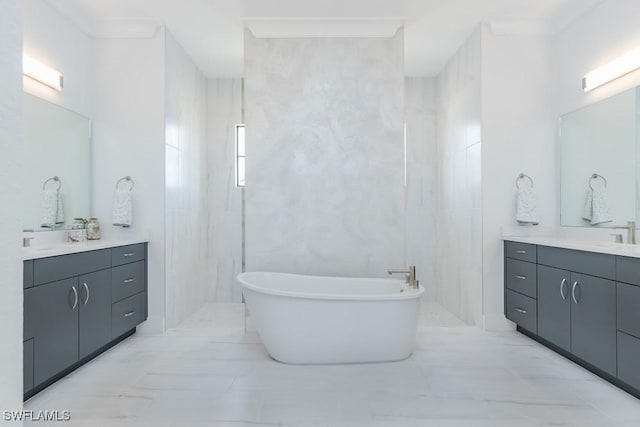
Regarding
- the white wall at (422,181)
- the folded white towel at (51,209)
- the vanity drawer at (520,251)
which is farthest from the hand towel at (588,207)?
the folded white towel at (51,209)

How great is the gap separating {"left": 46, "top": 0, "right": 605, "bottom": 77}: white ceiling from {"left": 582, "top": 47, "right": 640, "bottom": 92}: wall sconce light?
0.53m

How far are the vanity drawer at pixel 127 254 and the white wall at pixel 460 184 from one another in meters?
2.88

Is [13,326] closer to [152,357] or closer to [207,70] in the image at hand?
[152,357]

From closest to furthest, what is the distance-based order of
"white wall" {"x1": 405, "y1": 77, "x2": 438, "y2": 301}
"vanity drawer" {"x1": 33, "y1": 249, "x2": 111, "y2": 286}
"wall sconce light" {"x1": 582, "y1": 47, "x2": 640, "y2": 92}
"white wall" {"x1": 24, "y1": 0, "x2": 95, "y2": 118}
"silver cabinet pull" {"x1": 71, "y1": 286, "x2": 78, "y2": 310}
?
"vanity drawer" {"x1": 33, "y1": 249, "x2": 111, "y2": 286} < "silver cabinet pull" {"x1": 71, "y1": 286, "x2": 78, "y2": 310} < "wall sconce light" {"x1": 582, "y1": 47, "x2": 640, "y2": 92} < "white wall" {"x1": 24, "y1": 0, "x2": 95, "y2": 118} < "white wall" {"x1": 405, "y1": 77, "x2": 438, "y2": 301}

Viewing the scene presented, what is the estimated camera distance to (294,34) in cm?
351

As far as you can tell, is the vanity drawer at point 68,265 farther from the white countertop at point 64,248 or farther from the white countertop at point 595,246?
the white countertop at point 595,246

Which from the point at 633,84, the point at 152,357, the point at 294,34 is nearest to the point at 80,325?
the point at 152,357

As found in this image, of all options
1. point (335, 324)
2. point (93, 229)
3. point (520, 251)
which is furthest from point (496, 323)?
point (93, 229)

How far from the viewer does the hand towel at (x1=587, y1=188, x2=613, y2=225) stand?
9.69 feet

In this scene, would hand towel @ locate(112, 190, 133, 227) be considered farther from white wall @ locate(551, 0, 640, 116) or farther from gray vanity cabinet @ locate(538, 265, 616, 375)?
white wall @ locate(551, 0, 640, 116)

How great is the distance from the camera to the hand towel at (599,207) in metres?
2.95

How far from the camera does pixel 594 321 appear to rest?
95.6 inches

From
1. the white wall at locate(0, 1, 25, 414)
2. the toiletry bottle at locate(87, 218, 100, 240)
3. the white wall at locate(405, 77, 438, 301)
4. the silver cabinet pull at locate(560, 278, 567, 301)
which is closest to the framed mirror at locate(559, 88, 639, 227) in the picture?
the silver cabinet pull at locate(560, 278, 567, 301)

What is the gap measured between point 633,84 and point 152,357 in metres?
3.79
